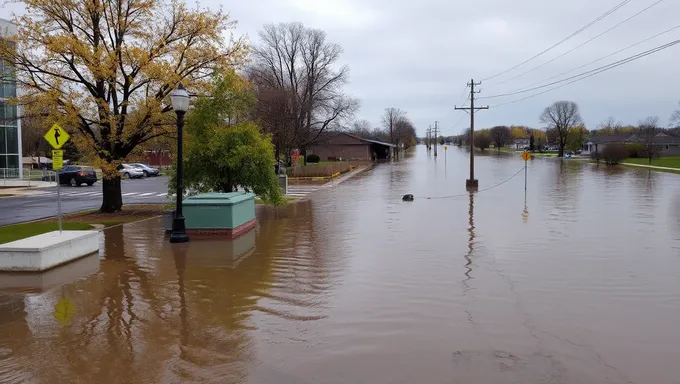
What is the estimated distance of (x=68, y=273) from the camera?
934 cm

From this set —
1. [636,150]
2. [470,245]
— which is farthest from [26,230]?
[636,150]

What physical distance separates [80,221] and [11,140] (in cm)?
3087

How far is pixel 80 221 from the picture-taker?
662 inches

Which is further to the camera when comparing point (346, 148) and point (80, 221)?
point (346, 148)

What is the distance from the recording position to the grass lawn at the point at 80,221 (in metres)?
13.4

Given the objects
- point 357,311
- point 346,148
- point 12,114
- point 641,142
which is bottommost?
point 357,311

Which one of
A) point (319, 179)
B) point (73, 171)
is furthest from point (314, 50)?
point (73, 171)

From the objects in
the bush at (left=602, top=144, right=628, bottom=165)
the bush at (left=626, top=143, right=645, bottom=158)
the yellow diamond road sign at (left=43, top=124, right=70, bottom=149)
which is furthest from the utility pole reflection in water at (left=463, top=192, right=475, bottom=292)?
the bush at (left=626, top=143, right=645, bottom=158)

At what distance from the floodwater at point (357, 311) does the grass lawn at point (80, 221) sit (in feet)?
6.35

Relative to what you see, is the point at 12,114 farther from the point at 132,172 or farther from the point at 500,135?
the point at 500,135

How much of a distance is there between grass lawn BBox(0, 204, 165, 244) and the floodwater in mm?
1935

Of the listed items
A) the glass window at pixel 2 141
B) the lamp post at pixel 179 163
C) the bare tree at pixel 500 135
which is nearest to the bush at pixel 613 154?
the lamp post at pixel 179 163

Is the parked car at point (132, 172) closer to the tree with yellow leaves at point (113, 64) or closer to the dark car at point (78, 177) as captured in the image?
the dark car at point (78, 177)

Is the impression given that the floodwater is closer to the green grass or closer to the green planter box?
the green planter box
